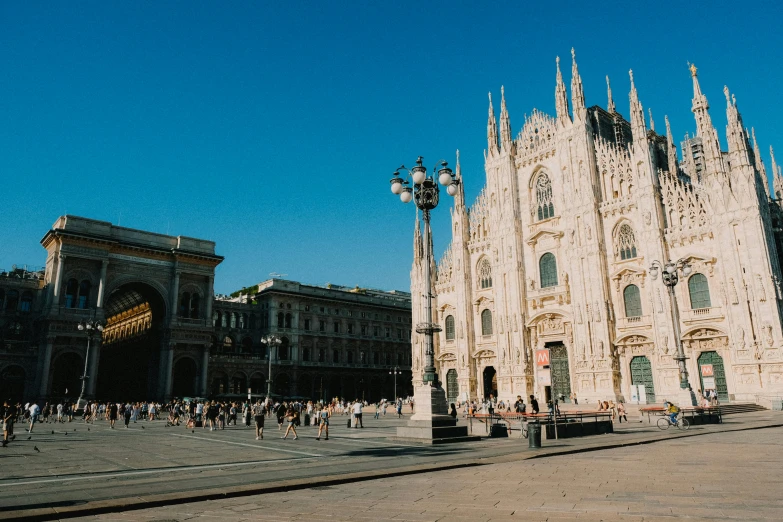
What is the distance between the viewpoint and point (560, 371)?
42000mm

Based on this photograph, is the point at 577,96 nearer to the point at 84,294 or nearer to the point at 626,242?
the point at 626,242

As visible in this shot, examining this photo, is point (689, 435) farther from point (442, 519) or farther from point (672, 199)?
point (672, 199)

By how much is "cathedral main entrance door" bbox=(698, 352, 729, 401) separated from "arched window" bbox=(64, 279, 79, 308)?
166ft

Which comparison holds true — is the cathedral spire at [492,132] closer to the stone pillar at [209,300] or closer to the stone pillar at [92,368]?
the stone pillar at [209,300]

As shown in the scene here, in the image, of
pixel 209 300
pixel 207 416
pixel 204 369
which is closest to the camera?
pixel 207 416

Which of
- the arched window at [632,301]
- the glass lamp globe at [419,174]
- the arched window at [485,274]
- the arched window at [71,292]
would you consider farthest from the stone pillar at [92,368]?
the arched window at [632,301]

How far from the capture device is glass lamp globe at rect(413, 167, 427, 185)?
1741 cm

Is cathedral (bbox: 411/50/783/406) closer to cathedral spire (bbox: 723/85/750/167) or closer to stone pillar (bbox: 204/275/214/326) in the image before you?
cathedral spire (bbox: 723/85/750/167)

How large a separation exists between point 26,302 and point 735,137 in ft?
196

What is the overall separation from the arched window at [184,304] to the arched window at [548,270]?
3535 cm

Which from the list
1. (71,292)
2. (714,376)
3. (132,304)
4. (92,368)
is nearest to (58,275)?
(71,292)

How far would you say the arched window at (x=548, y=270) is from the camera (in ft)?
142

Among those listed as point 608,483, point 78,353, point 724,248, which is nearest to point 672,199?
point 724,248

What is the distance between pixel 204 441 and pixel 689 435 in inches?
671
